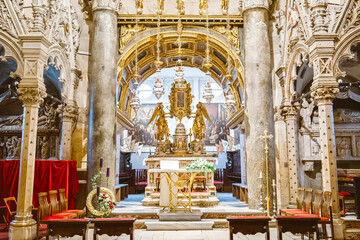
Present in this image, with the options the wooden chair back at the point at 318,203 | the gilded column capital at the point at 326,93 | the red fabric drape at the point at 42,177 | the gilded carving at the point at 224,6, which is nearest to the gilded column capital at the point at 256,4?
the gilded carving at the point at 224,6

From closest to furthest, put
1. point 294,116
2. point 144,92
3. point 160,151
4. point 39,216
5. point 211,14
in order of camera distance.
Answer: point 39,216
point 294,116
point 211,14
point 160,151
point 144,92

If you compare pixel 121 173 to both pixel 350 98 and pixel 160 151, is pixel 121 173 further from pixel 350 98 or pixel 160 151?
pixel 350 98

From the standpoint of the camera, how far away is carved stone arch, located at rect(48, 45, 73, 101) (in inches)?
412

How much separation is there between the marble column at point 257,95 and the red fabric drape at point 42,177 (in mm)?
6045

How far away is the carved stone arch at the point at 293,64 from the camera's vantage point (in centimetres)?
970

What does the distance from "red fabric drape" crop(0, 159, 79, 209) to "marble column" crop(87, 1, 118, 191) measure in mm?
1059

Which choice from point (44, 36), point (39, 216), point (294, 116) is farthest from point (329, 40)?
point (39, 216)

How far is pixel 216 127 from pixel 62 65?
1540 centimetres

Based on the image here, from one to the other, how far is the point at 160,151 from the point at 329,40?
851 centimetres

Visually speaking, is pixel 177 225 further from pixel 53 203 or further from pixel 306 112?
pixel 306 112

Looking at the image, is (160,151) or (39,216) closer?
(39,216)

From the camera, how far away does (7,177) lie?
9211 millimetres

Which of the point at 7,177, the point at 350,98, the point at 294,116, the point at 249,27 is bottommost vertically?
the point at 7,177

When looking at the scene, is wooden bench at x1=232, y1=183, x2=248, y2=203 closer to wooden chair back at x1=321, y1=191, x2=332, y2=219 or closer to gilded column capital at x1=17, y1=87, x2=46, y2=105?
wooden chair back at x1=321, y1=191, x2=332, y2=219
